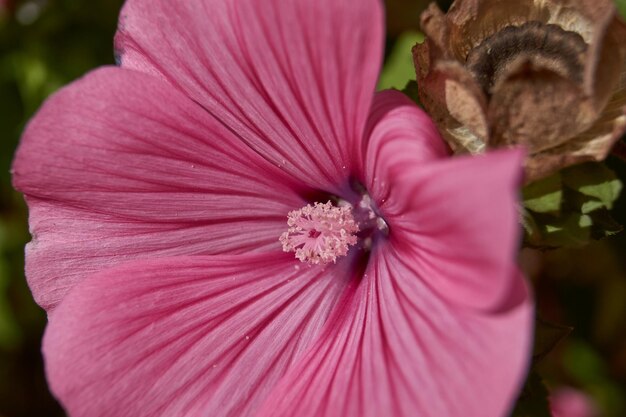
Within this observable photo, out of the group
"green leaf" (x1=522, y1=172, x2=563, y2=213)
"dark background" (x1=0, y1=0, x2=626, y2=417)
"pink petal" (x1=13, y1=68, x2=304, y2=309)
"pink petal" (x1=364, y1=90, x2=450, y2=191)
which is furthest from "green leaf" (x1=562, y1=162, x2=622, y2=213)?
"dark background" (x1=0, y1=0, x2=626, y2=417)

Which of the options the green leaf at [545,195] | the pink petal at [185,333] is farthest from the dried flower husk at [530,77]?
the pink petal at [185,333]

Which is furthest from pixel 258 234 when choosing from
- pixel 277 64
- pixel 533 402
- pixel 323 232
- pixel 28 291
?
pixel 28 291

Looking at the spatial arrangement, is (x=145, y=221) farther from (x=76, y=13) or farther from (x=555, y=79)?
(x=76, y=13)

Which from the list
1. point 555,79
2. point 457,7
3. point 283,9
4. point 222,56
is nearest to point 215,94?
point 222,56

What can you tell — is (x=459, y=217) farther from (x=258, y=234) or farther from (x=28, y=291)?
(x=28, y=291)

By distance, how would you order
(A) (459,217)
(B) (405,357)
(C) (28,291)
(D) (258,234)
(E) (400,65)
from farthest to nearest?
(C) (28,291) < (E) (400,65) < (D) (258,234) < (B) (405,357) < (A) (459,217)
